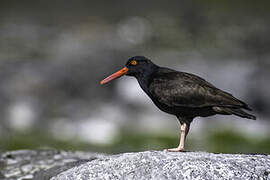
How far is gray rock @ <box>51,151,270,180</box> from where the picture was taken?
8172 mm

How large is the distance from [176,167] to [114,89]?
49.2 ft

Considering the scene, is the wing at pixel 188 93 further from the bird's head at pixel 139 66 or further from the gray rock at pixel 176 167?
the gray rock at pixel 176 167

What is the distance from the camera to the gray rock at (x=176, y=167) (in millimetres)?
8172

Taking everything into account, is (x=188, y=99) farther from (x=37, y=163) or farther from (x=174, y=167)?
(x=37, y=163)

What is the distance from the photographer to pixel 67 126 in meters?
21.9

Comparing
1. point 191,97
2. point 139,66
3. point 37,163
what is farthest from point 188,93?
point 37,163

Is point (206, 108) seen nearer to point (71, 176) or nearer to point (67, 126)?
point (71, 176)

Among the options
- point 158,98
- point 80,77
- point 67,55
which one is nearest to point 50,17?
point 67,55

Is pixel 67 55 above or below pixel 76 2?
below

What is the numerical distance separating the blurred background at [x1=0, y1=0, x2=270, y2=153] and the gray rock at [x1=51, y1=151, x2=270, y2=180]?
10.9m

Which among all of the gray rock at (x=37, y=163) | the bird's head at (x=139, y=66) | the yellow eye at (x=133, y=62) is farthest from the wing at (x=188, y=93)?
the gray rock at (x=37, y=163)

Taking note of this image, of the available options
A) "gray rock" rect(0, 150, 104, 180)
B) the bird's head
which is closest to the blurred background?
"gray rock" rect(0, 150, 104, 180)

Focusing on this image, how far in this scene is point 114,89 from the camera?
A: 2316 centimetres

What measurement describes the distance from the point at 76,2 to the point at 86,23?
10092 mm
